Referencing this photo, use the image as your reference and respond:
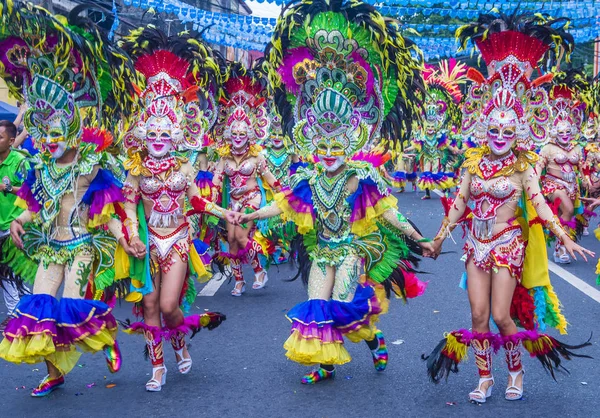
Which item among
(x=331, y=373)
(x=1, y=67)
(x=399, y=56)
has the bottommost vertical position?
(x=331, y=373)

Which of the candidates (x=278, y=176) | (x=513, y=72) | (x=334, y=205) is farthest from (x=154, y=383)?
(x=278, y=176)

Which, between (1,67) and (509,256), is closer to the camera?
(509,256)

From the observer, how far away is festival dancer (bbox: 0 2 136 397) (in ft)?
18.5

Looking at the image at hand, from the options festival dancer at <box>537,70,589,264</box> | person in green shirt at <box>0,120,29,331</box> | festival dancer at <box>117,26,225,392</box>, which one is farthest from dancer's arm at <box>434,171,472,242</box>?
festival dancer at <box>537,70,589,264</box>

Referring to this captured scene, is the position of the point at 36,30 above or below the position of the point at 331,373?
above

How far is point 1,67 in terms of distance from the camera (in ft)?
19.7

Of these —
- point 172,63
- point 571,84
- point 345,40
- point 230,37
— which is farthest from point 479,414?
point 230,37

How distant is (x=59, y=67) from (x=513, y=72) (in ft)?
10.4

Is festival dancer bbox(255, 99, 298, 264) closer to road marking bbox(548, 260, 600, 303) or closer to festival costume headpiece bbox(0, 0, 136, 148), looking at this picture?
festival costume headpiece bbox(0, 0, 136, 148)

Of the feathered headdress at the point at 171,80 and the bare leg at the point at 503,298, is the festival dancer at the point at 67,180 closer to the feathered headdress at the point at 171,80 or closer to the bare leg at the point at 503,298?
the feathered headdress at the point at 171,80

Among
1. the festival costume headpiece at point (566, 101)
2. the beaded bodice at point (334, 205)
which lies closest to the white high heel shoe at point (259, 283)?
the beaded bodice at point (334, 205)

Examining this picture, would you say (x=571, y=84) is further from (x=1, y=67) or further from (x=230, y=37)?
(x=230, y=37)

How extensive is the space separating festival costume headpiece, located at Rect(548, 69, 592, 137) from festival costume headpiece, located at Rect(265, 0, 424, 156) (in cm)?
510

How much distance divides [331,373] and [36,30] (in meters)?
3.22
